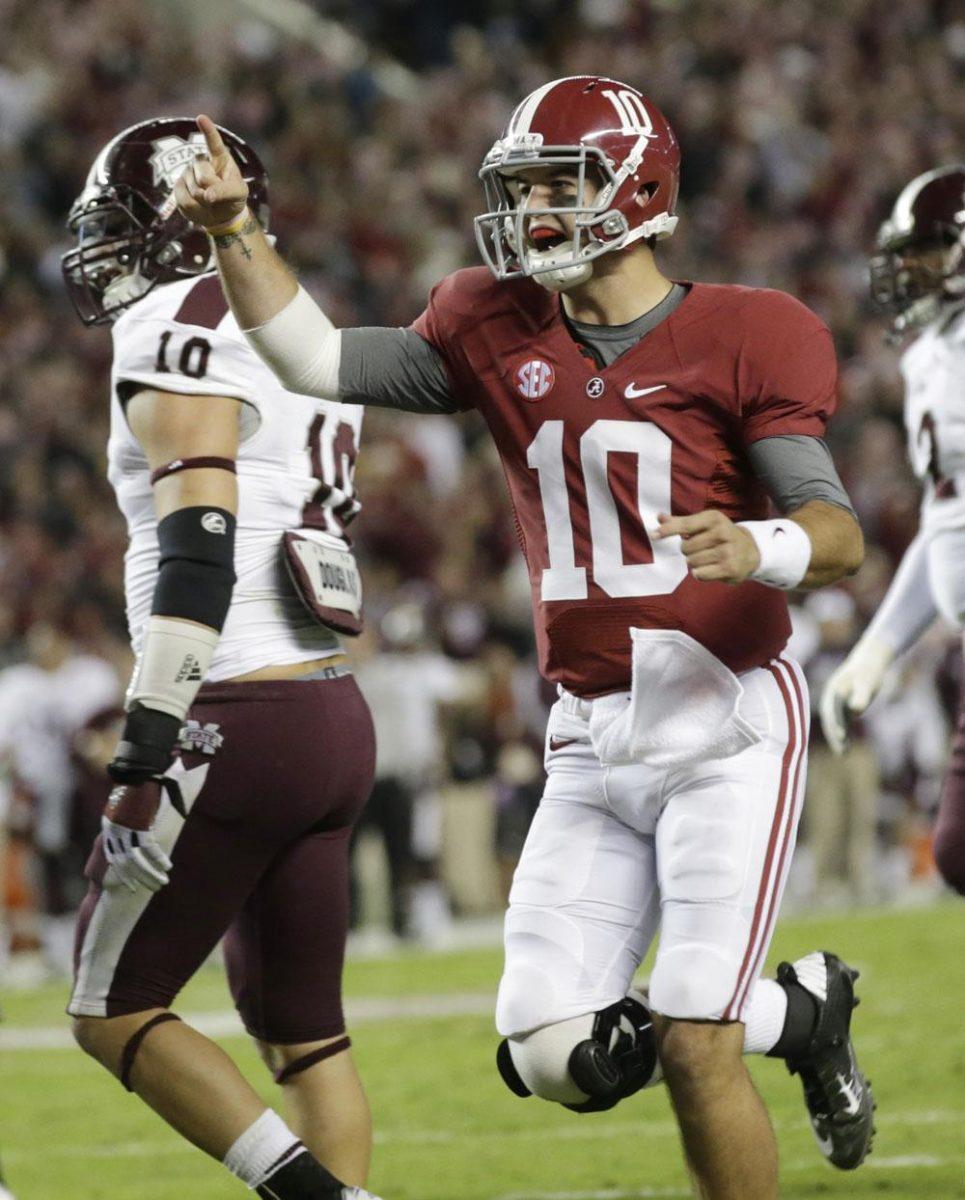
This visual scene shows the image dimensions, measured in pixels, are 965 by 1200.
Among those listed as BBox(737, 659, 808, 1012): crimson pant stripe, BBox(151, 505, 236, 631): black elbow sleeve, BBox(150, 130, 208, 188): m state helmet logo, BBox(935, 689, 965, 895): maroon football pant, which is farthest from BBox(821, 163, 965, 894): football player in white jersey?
BBox(150, 130, 208, 188): m state helmet logo

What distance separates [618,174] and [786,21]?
47.2 feet

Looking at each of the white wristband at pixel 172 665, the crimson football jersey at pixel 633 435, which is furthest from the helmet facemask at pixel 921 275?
the white wristband at pixel 172 665

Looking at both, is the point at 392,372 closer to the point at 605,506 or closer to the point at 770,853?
the point at 605,506

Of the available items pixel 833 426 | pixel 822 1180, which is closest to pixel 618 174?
pixel 822 1180

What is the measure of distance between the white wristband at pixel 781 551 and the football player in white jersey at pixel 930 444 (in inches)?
75.9

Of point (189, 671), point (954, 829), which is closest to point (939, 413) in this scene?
point (954, 829)

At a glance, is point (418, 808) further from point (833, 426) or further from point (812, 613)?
point (833, 426)

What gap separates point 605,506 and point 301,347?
1.73 ft

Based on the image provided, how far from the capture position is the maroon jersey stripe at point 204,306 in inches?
141

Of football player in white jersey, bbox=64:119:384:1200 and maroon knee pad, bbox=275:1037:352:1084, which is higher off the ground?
football player in white jersey, bbox=64:119:384:1200

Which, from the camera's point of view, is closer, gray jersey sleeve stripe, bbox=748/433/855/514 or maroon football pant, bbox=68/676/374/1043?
gray jersey sleeve stripe, bbox=748/433/855/514

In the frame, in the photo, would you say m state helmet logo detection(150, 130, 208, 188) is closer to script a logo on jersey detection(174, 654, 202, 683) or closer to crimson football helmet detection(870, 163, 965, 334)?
script a logo on jersey detection(174, 654, 202, 683)

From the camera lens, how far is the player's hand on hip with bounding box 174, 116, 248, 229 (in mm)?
3168

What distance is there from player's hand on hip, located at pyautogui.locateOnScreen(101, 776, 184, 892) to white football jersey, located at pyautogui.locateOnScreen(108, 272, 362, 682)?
0.91 ft
